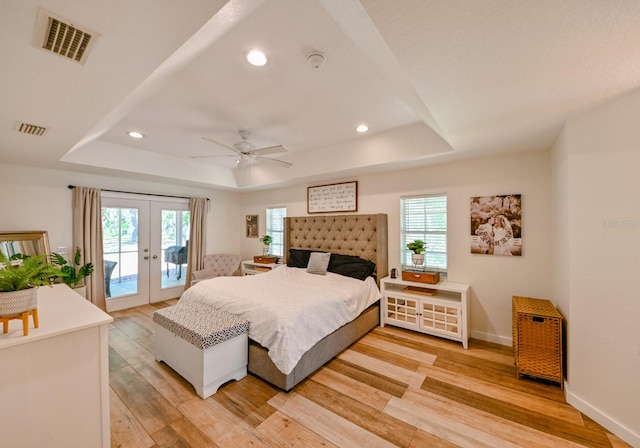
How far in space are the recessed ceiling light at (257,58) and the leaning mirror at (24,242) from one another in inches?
162

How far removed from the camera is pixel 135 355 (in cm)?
294

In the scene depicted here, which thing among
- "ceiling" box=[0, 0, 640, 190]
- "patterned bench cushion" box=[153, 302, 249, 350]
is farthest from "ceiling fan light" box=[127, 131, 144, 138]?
"patterned bench cushion" box=[153, 302, 249, 350]

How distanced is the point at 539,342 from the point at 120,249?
236 inches

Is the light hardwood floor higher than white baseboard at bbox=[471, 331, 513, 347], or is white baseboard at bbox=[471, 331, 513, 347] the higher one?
white baseboard at bbox=[471, 331, 513, 347]

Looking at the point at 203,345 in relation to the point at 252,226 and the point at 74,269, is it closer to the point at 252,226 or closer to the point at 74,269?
the point at 74,269

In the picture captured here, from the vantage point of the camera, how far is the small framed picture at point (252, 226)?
19.6 feet

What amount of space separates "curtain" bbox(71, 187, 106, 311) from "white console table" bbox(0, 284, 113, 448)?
3.19 m

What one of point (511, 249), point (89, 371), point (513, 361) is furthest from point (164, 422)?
point (511, 249)

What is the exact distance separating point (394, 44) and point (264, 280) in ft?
10.4

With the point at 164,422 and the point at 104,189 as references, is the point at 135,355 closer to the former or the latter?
the point at 164,422

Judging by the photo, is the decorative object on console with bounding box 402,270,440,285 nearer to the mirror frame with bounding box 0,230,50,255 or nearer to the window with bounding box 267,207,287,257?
the window with bounding box 267,207,287,257

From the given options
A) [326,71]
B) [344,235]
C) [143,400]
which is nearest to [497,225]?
[344,235]

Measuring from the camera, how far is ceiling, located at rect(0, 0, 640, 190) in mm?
1076

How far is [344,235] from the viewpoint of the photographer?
436 cm
